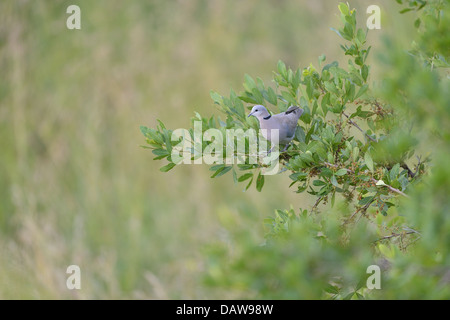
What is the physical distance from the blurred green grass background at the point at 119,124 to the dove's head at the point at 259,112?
2.22 metres

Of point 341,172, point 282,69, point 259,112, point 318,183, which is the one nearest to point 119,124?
point 259,112

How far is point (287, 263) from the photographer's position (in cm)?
95

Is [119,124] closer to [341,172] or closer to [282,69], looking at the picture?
[282,69]

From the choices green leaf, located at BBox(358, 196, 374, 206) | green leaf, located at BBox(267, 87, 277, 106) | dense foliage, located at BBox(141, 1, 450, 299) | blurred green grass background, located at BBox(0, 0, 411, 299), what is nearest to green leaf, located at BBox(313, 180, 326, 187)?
dense foliage, located at BBox(141, 1, 450, 299)

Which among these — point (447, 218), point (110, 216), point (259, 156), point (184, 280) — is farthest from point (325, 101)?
point (110, 216)

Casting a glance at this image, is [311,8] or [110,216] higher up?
[311,8]

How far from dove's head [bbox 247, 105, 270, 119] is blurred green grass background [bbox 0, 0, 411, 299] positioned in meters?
2.22

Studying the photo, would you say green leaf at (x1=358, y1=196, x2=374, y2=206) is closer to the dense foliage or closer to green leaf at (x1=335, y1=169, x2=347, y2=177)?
the dense foliage

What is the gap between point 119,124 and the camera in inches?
201

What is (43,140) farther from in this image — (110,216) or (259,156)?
(259,156)

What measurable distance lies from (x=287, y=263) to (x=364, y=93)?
2.98ft

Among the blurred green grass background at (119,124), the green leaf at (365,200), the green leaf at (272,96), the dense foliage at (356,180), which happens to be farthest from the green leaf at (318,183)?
the blurred green grass background at (119,124)

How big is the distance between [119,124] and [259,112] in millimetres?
3365
